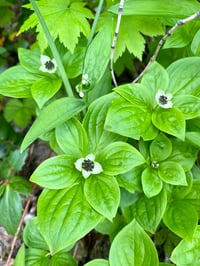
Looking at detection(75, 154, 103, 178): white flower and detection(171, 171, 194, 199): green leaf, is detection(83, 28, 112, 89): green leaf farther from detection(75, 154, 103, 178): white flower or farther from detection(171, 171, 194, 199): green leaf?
detection(171, 171, 194, 199): green leaf

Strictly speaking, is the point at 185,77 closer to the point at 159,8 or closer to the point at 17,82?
the point at 159,8

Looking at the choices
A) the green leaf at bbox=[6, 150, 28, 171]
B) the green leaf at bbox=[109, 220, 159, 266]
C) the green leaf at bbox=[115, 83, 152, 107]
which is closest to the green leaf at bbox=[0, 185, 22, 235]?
the green leaf at bbox=[6, 150, 28, 171]

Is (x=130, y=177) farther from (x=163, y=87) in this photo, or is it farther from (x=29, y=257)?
(x=29, y=257)

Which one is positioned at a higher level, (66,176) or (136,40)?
(136,40)

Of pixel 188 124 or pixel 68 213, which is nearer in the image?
pixel 68 213

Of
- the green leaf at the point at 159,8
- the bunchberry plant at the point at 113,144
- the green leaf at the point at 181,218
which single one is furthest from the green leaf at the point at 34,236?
the green leaf at the point at 159,8

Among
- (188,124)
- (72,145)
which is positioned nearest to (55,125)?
(72,145)

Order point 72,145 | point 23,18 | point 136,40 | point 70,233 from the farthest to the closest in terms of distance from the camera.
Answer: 1. point 23,18
2. point 136,40
3. point 72,145
4. point 70,233
